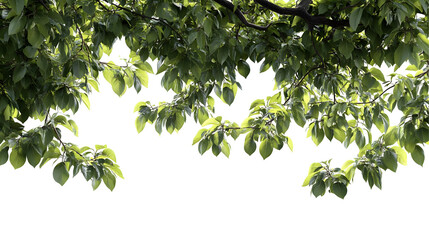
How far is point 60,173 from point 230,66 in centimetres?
93

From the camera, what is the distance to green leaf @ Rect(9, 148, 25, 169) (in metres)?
2.47

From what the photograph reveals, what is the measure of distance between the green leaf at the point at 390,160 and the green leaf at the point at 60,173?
4.94ft

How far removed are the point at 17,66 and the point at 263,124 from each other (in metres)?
1.16

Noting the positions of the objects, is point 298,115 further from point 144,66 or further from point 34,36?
point 34,36

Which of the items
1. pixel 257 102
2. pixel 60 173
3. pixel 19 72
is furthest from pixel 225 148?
pixel 19 72

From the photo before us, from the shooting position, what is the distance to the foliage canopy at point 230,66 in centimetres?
233

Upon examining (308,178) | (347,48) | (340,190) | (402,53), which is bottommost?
(340,190)

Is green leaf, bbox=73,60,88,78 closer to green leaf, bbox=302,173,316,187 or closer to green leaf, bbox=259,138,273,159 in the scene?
green leaf, bbox=259,138,273,159

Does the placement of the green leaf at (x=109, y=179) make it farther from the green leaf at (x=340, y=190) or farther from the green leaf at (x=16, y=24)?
the green leaf at (x=340, y=190)

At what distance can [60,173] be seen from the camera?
2.54 metres

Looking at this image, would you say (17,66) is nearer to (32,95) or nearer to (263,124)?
(32,95)

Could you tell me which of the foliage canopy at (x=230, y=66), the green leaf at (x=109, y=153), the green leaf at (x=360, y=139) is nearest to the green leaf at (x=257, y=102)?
the foliage canopy at (x=230, y=66)

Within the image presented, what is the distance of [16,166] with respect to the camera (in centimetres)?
247

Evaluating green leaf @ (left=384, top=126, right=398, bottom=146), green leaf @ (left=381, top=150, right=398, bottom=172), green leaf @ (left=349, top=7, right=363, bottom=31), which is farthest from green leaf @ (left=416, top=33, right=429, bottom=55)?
green leaf @ (left=381, top=150, right=398, bottom=172)
